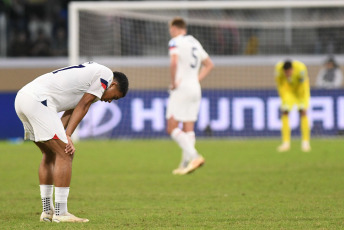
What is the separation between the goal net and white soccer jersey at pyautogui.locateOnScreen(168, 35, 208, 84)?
681 cm

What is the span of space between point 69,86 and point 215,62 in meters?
14.6

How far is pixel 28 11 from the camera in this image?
26.5 m

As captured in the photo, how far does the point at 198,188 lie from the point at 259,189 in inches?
31.1

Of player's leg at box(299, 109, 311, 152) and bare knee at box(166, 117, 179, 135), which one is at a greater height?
bare knee at box(166, 117, 179, 135)

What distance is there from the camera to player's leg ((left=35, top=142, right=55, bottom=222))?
7.39 m

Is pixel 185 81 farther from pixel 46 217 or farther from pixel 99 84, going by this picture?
pixel 46 217

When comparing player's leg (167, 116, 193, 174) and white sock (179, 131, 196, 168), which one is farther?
white sock (179, 131, 196, 168)

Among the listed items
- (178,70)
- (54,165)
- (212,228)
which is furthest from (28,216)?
(178,70)

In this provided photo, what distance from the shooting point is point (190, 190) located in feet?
32.6

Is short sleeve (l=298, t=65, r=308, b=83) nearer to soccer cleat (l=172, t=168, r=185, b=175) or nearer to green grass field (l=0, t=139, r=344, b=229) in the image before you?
green grass field (l=0, t=139, r=344, b=229)

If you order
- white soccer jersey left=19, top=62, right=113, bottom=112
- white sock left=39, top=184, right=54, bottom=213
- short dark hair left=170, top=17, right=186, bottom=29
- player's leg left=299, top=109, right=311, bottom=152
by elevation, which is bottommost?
player's leg left=299, top=109, right=311, bottom=152

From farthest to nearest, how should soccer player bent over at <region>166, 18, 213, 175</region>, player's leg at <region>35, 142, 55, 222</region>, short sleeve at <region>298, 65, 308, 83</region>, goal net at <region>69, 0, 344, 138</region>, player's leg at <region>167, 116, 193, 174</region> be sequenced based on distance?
1. goal net at <region>69, 0, 344, 138</region>
2. short sleeve at <region>298, 65, 308, 83</region>
3. soccer player bent over at <region>166, 18, 213, 175</region>
4. player's leg at <region>167, 116, 193, 174</region>
5. player's leg at <region>35, 142, 55, 222</region>

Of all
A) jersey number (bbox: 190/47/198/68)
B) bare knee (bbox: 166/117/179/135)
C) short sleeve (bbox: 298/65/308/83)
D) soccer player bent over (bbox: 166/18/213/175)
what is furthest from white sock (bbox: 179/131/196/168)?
short sleeve (bbox: 298/65/308/83)

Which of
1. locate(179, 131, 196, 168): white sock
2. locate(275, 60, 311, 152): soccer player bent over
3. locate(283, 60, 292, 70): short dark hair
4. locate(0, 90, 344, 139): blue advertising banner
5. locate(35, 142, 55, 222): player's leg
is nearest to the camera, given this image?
locate(35, 142, 55, 222): player's leg
